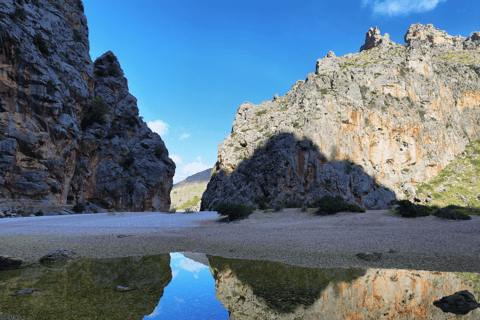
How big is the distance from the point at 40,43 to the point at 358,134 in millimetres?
52454

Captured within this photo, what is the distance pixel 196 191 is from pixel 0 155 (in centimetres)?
8816

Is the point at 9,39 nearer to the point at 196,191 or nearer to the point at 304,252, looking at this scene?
the point at 304,252

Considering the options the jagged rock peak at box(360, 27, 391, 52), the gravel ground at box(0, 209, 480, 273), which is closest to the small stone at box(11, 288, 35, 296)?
the gravel ground at box(0, 209, 480, 273)

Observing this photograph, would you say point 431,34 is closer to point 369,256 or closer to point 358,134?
point 358,134

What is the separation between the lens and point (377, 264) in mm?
6816

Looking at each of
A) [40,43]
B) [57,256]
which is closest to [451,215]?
[57,256]

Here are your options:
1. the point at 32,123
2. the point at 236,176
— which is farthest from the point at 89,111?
the point at 236,176

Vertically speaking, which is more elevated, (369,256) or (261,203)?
(261,203)

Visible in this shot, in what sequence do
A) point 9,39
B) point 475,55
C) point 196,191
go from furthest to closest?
point 196,191
point 475,55
point 9,39

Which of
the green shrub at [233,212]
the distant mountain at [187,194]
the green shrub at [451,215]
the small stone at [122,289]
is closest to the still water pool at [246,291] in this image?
the small stone at [122,289]

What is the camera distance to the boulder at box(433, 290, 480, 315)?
4164mm

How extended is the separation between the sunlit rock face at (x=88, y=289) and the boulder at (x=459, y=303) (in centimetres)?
520

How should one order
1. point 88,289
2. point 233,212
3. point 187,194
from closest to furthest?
point 88,289 < point 233,212 < point 187,194

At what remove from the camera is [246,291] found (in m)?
5.25
